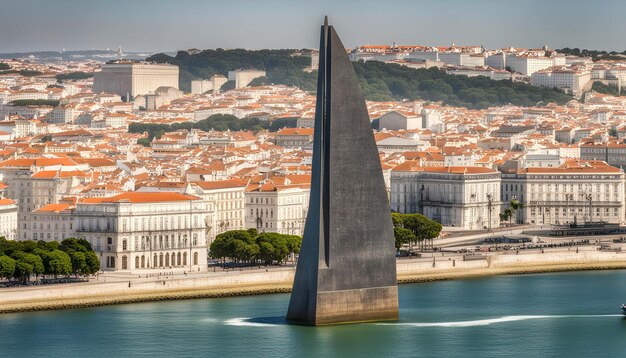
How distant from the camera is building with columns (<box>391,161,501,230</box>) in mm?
67688

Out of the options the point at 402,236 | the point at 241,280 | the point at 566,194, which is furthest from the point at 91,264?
the point at 566,194

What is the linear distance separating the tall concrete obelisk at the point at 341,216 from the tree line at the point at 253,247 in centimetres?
1066

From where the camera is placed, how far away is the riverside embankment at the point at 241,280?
139 feet

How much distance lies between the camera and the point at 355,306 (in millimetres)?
38656

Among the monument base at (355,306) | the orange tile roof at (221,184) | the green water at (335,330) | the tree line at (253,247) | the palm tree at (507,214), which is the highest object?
the orange tile roof at (221,184)

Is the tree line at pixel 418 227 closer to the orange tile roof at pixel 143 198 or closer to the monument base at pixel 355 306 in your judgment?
the orange tile roof at pixel 143 198

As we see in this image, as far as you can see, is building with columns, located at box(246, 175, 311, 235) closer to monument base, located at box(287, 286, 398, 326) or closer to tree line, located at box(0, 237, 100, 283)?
tree line, located at box(0, 237, 100, 283)

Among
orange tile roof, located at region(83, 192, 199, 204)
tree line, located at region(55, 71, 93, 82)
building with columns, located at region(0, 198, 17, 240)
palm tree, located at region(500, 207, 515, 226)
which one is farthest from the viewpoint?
tree line, located at region(55, 71, 93, 82)

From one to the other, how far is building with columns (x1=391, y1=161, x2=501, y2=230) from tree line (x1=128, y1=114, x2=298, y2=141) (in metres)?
43.3

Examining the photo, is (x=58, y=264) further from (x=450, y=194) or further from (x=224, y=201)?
(x=450, y=194)

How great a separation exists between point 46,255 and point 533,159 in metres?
32.7

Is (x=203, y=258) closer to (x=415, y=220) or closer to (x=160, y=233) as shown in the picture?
(x=160, y=233)

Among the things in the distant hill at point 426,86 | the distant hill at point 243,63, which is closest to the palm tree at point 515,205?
the distant hill at point 426,86

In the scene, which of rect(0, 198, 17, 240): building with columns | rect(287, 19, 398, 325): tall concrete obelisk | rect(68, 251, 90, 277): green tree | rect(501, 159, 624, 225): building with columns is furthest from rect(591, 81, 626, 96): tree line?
rect(287, 19, 398, 325): tall concrete obelisk
